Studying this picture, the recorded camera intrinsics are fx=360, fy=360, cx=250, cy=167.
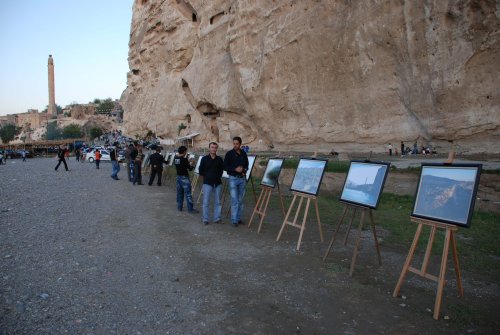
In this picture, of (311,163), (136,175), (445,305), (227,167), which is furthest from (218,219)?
(136,175)

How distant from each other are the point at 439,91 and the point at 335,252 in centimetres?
1764

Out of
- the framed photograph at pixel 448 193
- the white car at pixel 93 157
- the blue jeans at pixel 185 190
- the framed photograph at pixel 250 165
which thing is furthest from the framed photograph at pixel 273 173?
the white car at pixel 93 157

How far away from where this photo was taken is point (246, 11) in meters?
29.6

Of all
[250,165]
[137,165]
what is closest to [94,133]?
[137,165]

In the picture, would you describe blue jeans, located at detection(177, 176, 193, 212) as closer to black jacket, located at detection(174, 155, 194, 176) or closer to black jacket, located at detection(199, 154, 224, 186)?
black jacket, located at detection(174, 155, 194, 176)

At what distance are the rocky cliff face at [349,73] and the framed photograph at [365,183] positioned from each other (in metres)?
17.3

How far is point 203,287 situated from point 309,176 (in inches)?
124

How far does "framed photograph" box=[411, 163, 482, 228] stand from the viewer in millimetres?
4047

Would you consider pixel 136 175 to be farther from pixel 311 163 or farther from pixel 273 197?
pixel 311 163

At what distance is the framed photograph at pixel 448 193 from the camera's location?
13.3ft

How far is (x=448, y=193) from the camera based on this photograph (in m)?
4.29

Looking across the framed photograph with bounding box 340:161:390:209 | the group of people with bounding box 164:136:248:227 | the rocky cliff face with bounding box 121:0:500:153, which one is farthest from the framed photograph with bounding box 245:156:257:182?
the rocky cliff face with bounding box 121:0:500:153

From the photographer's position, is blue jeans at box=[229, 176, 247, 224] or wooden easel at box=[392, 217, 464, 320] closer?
wooden easel at box=[392, 217, 464, 320]

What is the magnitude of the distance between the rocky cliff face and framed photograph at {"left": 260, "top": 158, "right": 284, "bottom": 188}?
52.5ft
